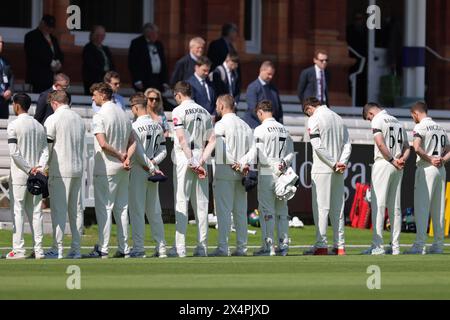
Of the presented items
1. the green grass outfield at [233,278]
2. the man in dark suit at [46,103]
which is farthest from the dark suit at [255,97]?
the green grass outfield at [233,278]

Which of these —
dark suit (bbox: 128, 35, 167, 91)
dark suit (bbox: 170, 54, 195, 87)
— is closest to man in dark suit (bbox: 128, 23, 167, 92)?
dark suit (bbox: 128, 35, 167, 91)

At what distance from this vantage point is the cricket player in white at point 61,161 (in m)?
19.4

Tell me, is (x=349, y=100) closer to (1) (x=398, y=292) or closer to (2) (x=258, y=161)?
(2) (x=258, y=161)

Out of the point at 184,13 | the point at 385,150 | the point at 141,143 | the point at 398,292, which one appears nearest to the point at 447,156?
the point at 385,150

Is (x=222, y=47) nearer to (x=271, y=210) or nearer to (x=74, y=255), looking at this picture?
(x=271, y=210)

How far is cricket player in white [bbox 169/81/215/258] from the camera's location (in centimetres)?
2002

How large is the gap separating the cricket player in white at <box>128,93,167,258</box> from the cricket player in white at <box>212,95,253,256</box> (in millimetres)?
794

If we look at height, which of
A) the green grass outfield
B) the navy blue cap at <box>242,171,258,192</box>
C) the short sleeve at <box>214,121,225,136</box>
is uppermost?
the short sleeve at <box>214,121,225,136</box>

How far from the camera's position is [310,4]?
3136cm

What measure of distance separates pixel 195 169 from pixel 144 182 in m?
0.65

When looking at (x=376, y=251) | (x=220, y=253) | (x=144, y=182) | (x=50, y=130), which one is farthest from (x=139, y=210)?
(x=376, y=251)

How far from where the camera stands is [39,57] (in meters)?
25.4

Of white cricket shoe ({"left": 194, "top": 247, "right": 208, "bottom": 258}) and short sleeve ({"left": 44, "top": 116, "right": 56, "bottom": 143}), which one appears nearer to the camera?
short sleeve ({"left": 44, "top": 116, "right": 56, "bottom": 143})

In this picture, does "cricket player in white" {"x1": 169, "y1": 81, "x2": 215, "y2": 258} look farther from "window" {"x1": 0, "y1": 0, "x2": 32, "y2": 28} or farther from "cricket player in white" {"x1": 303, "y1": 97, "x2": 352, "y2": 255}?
"window" {"x1": 0, "y1": 0, "x2": 32, "y2": 28}
